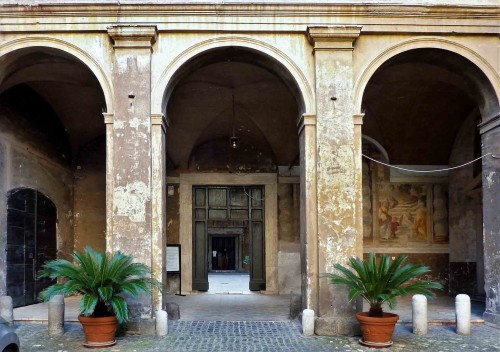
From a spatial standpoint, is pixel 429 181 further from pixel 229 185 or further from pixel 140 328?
pixel 140 328

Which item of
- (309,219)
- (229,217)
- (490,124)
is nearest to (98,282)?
(309,219)

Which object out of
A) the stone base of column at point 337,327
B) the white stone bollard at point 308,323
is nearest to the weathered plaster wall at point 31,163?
the white stone bollard at point 308,323

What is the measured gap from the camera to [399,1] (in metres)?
9.98

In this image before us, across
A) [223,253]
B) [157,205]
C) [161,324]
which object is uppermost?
[157,205]

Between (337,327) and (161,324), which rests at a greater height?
(161,324)

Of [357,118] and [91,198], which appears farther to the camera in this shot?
[91,198]

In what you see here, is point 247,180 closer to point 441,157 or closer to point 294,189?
point 294,189

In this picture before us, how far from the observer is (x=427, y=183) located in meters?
14.9

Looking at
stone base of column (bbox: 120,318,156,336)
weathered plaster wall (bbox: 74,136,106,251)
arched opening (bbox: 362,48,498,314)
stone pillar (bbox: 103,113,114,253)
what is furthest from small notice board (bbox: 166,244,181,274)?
stone base of column (bbox: 120,318,156,336)

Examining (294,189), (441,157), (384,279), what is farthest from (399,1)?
(294,189)

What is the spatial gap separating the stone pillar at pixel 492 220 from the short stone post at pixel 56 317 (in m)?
7.44

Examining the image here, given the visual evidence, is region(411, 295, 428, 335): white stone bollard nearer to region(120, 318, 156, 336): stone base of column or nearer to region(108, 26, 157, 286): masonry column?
region(120, 318, 156, 336): stone base of column

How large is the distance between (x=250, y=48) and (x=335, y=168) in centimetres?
262

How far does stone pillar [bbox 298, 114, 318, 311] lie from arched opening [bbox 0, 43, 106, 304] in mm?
4321
